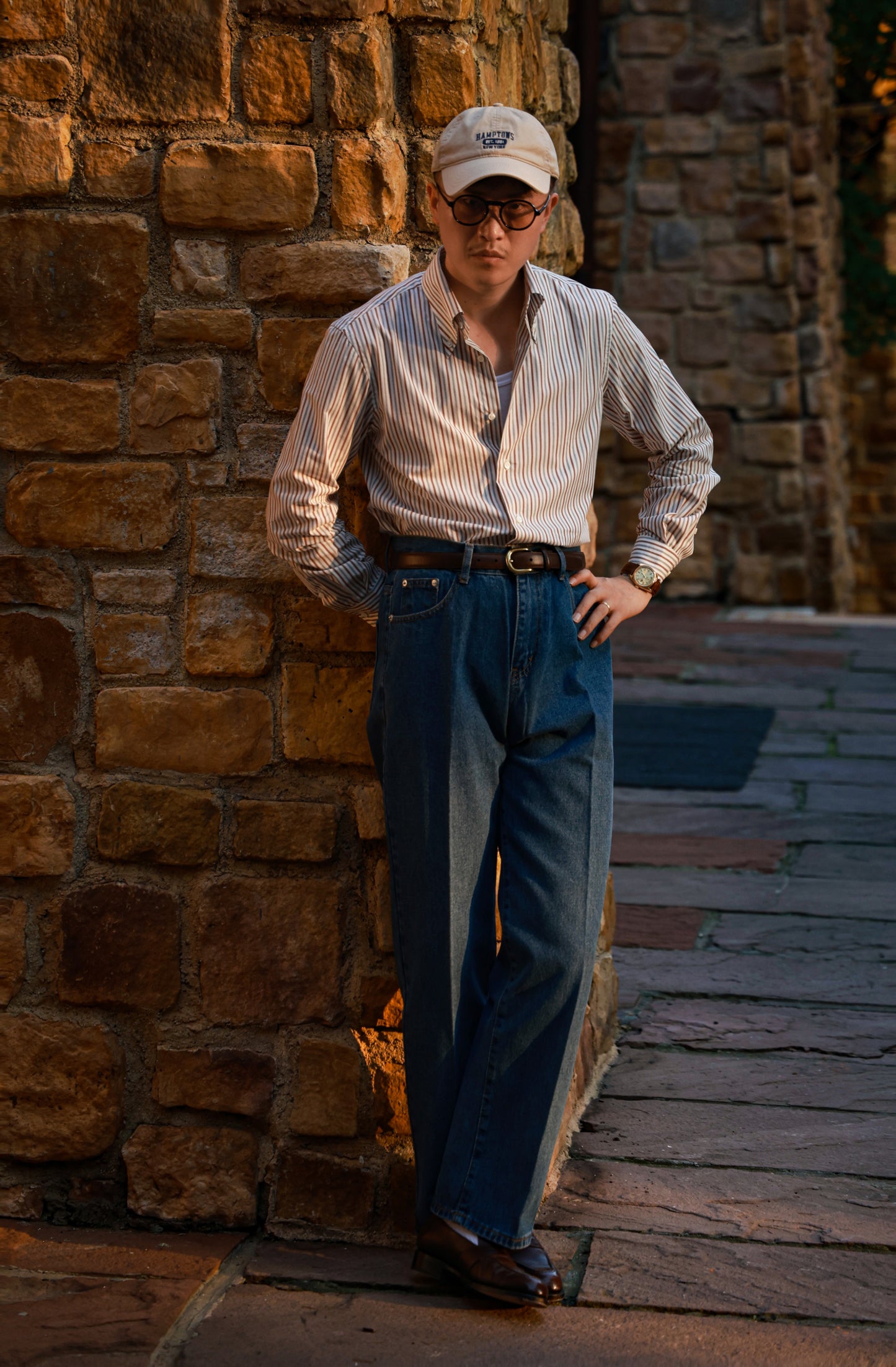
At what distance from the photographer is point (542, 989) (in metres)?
2.30

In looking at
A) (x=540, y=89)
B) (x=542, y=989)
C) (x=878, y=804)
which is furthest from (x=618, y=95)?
(x=542, y=989)

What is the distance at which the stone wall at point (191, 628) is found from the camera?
2.49 meters

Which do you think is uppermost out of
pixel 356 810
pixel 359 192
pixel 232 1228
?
pixel 359 192

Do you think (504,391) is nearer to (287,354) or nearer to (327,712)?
(287,354)

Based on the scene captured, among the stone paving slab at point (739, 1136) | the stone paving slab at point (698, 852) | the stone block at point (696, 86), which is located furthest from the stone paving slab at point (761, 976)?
the stone block at point (696, 86)

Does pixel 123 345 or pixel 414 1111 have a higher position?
pixel 123 345

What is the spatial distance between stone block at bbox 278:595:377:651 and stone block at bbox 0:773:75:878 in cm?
46

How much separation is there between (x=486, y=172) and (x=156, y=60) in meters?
0.68

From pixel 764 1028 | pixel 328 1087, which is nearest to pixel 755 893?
pixel 764 1028

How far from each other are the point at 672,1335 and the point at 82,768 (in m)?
1.27

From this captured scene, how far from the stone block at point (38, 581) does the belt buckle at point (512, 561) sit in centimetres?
79

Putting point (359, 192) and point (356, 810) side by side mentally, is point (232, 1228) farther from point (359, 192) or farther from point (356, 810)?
point (359, 192)

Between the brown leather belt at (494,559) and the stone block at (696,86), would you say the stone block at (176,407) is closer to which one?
the brown leather belt at (494,559)

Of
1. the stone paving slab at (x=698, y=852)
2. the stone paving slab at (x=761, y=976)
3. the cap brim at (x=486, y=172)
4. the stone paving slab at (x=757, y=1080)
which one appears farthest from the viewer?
the stone paving slab at (x=698, y=852)
